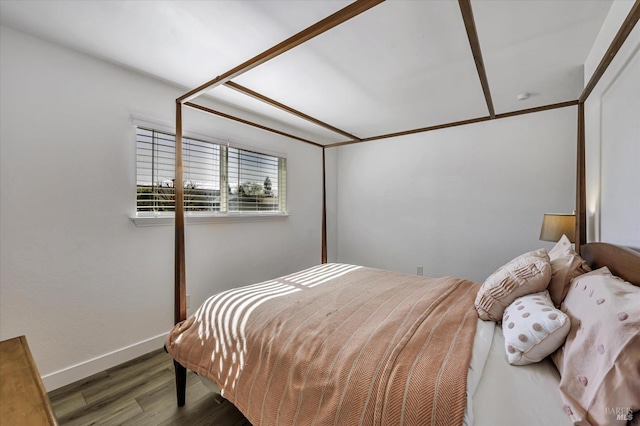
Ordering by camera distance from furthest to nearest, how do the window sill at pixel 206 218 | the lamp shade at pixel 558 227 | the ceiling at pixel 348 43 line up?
the window sill at pixel 206 218
the lamp shade at pixel 558 227
the ceiling at pixel 348 43

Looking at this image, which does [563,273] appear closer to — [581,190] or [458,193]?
[581,190]

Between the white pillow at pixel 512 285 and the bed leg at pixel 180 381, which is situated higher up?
the white pillow at pixel 512 285

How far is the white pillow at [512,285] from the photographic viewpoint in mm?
1232

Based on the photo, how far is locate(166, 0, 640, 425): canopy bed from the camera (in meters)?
0.80

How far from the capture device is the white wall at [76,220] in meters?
1.71

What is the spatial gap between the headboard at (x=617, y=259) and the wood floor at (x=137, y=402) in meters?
2.02

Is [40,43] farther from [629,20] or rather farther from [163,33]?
[629,20]

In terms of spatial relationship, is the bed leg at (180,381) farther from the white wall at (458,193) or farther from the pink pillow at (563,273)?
the white wall at (458,193)

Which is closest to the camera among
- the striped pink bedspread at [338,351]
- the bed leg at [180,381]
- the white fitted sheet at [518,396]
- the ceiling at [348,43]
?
the white fitted sheet at [518,396]

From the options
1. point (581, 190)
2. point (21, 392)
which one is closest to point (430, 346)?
point (21, 392)

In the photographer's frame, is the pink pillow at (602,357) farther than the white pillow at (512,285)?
No

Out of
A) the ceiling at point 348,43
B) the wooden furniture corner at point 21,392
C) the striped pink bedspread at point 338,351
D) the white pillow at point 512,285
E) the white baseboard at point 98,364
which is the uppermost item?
the ceiling at point 348,43

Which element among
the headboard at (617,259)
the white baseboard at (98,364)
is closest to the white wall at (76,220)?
the white baseboard at (98,364)

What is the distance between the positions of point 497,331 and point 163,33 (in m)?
2.58
